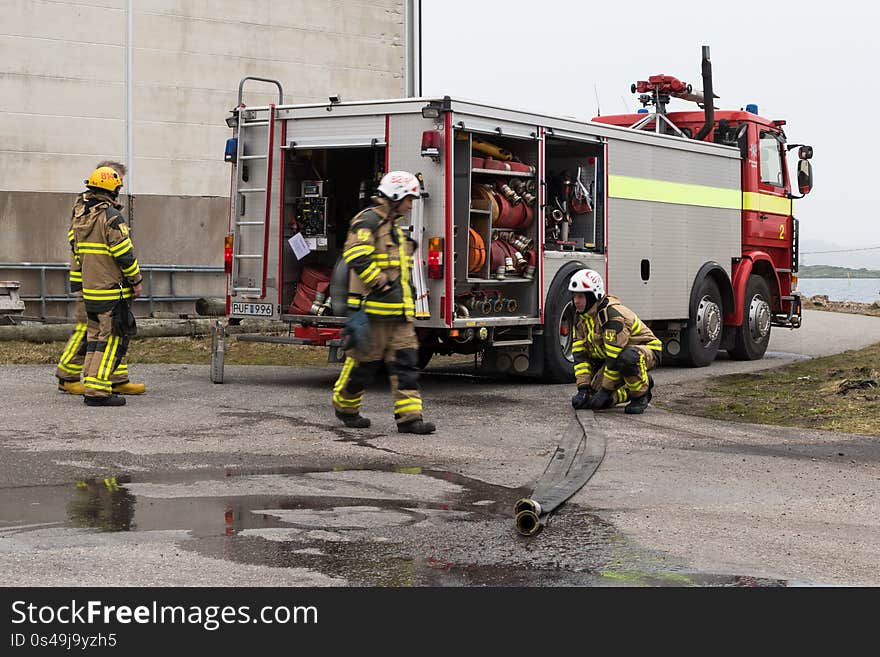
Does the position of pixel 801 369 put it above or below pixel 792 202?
below

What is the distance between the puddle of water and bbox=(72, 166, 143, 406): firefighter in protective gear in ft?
11.4

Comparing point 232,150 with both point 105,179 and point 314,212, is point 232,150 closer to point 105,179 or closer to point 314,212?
point 314,212

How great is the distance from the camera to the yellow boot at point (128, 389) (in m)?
11.5

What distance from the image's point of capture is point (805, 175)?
17312 millimetres

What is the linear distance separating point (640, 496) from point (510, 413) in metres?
3.78

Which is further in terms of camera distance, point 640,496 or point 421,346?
point 421,346

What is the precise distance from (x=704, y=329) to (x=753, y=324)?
128 centimetres

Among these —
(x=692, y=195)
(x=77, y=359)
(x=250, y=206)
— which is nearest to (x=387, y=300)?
(x=77, y=359)

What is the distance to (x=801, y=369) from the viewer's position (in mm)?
15547

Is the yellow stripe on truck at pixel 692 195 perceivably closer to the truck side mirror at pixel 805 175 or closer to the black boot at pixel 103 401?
the truck side mirror at pixel 805 175

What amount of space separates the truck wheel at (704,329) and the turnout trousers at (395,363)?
692 centimetres

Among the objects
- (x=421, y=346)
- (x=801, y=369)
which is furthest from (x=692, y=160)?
(x=421, y=346)
